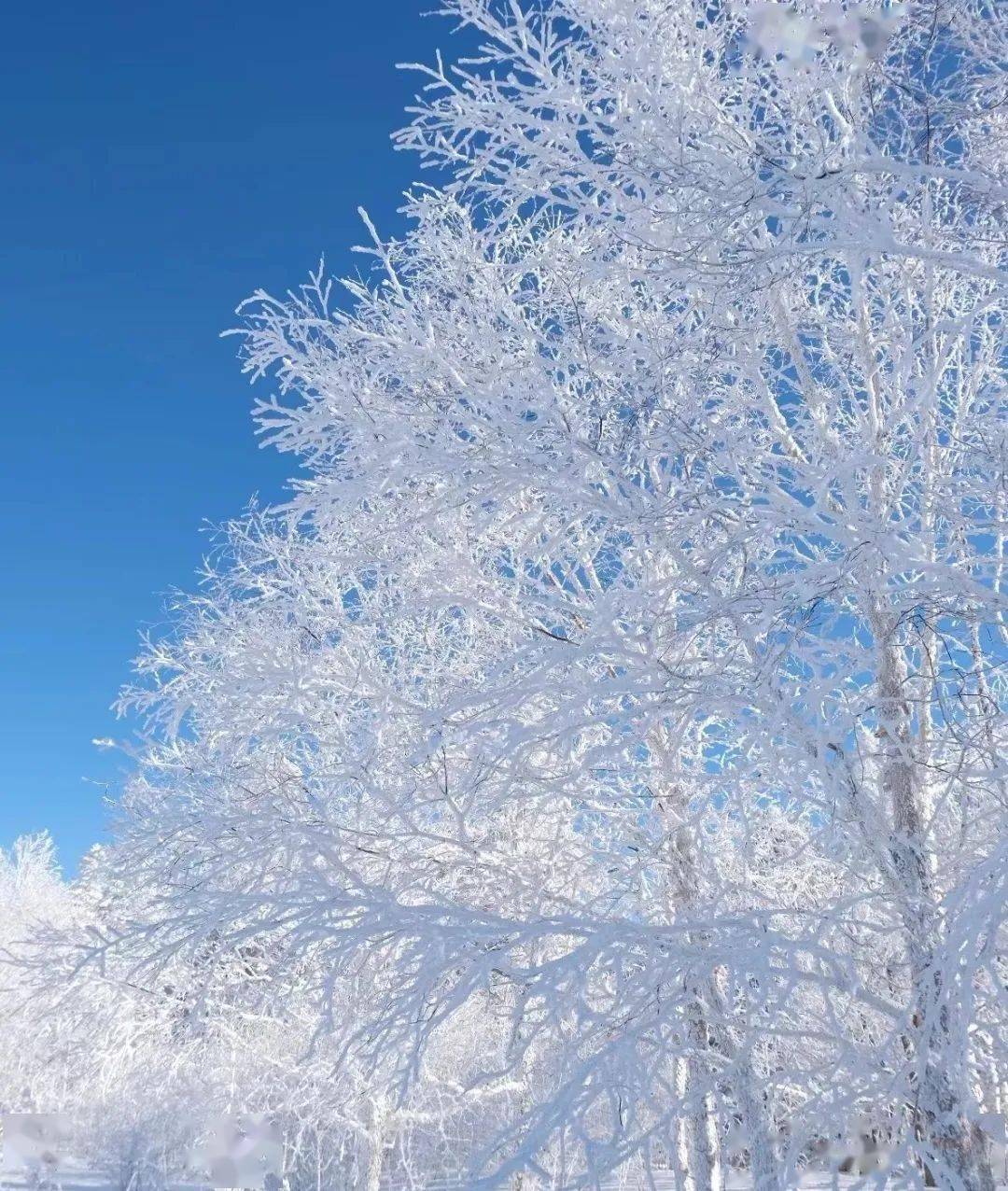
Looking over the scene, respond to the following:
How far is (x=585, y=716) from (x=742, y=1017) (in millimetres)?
2071

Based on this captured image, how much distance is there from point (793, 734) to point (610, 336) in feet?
7.62

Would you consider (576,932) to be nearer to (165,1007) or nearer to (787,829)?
(787,829)

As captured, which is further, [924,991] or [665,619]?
[665,619]

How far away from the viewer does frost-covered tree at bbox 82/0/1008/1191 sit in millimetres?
4293

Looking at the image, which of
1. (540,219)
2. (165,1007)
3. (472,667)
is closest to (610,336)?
(540,219)

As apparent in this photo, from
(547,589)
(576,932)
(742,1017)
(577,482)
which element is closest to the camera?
(576,932)

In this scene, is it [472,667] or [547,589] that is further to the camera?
[472,667]

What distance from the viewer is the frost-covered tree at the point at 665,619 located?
4293 mm

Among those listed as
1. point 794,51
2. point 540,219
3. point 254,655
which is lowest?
point 254,655

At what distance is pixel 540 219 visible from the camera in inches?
306

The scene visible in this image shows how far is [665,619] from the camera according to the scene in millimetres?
5379

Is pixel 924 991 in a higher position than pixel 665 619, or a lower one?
lower

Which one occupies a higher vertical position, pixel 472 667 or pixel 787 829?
pixel 472 667

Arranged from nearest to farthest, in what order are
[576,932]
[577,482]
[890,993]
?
[576,932], [577,482], [890,993]
